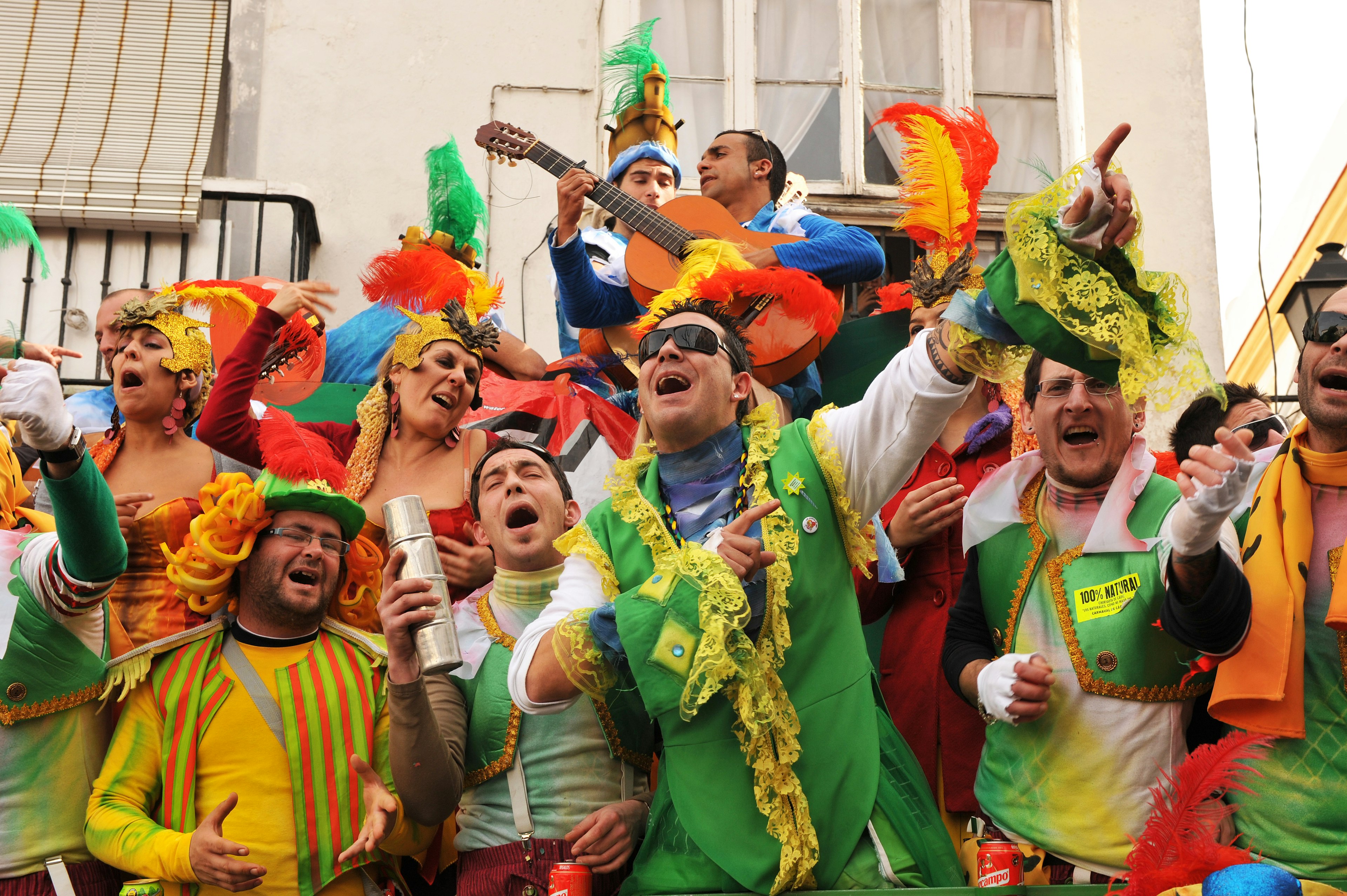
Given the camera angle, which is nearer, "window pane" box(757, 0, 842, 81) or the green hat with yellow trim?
the green hat with yellow trim

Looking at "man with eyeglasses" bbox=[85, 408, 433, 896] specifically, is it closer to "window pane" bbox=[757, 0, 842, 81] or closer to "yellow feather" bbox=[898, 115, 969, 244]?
"yellow feather" bbox=[898, 115, 969, 244]

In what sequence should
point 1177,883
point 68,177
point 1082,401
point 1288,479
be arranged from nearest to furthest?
point 1177,883 < point 1288,479 < point 1082,401 < point 68,177

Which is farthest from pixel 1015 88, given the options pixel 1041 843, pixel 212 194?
pixel 1041 843

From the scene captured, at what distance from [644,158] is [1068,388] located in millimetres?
2984

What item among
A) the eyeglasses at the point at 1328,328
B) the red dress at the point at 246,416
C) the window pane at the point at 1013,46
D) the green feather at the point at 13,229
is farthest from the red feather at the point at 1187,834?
the window pane at the point at 1013,46

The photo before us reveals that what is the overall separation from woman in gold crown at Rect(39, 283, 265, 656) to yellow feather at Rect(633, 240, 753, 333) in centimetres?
160

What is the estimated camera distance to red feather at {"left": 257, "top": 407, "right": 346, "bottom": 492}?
13.3 ft

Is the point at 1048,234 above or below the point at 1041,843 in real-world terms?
above

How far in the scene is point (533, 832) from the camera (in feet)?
11.4

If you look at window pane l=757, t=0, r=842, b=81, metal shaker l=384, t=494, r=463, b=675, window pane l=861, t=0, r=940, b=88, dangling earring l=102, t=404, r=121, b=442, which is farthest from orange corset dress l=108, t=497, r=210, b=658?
window pane l=861, t=0, r=940, b=88

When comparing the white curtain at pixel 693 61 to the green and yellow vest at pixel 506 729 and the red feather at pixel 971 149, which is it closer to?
the red feather at pixel 971 149

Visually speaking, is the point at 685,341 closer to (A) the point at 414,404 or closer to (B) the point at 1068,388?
(B) the point at 1068,388

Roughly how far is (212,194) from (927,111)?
4.87 metres

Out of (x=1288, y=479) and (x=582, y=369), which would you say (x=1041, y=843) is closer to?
(x=1288, y=479)
